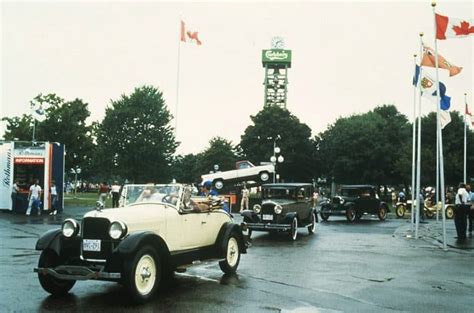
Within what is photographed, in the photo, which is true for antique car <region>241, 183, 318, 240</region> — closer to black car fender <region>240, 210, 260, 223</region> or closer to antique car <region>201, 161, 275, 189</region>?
black car fender <region>240, 210, 260, 223</region>

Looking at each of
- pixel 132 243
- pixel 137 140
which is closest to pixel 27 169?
pixel 132 243

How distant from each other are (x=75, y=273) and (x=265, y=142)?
6536cm

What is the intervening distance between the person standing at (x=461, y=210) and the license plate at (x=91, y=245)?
14247 mm

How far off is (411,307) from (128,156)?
53475 millimetres

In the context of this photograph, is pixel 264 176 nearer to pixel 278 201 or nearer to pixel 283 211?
pixel 278 201

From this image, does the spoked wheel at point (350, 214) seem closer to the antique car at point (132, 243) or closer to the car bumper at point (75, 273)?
the antique car at point (132, 243)

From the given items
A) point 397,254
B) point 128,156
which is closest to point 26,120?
point 128,156

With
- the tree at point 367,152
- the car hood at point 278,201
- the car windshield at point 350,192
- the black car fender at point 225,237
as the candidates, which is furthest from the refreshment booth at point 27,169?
the tree at point 367,152

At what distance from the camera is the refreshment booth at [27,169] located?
27984 millimetres

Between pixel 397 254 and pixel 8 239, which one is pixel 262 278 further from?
pixel 8 239

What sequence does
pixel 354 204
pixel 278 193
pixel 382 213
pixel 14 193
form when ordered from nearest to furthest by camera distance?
1. pixel 278 193
2. pixel 14 193
3. pixel 354 204
4. pixel 382 213

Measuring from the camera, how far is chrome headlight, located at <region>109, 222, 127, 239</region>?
24.6 ft

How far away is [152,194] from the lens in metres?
9.24

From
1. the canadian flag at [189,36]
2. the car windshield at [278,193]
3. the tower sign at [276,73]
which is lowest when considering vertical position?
the car windshield at [278,193]
